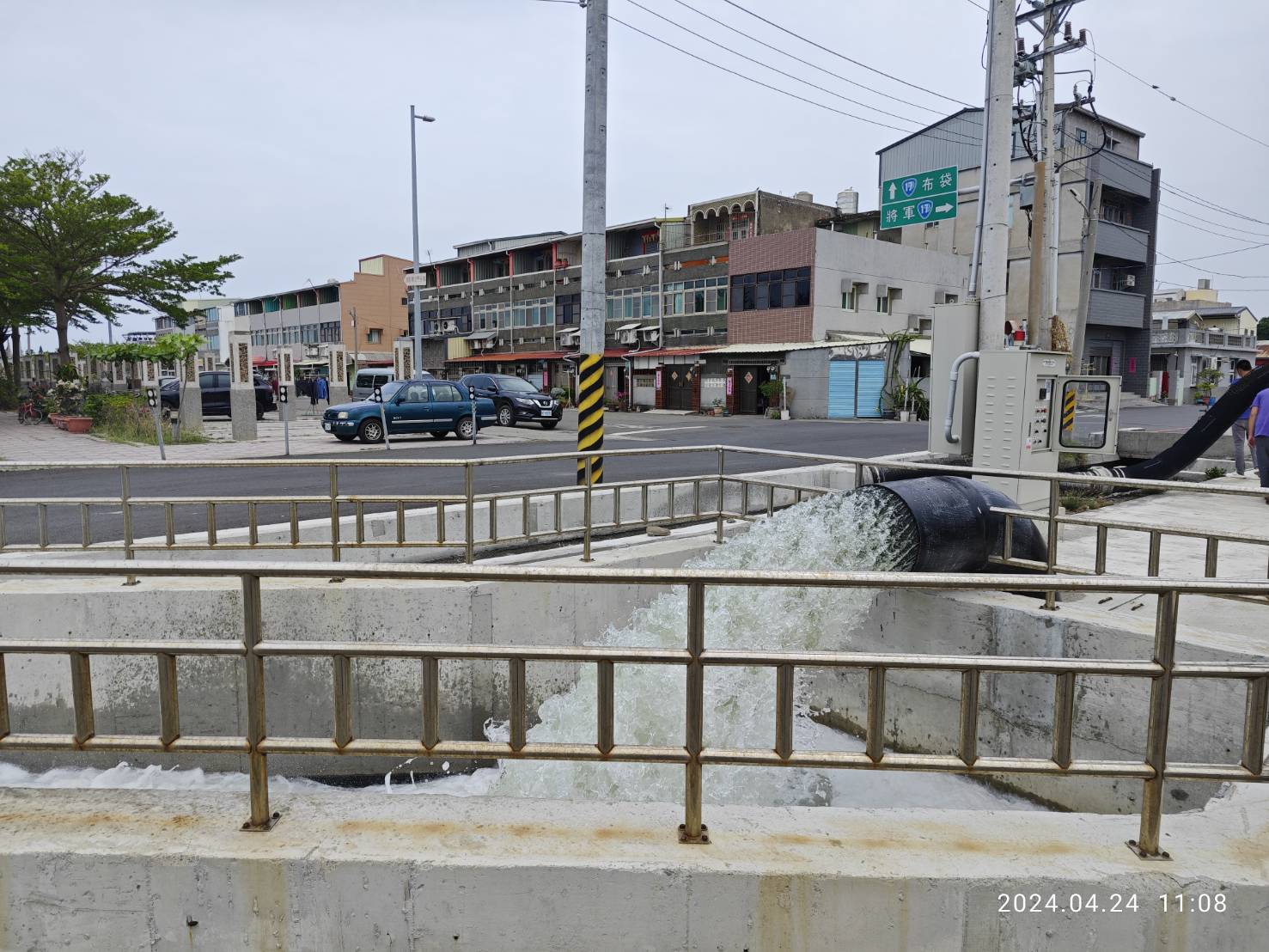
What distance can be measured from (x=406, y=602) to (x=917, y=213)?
13090mm

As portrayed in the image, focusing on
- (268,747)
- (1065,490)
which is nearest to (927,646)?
(268,747)

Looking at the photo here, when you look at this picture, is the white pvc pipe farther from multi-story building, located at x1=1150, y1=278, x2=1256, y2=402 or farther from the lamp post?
multi-story building, located at x1=1150, y1=278, x2=1256, y2=402

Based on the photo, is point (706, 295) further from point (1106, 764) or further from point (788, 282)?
point (1106, 764)

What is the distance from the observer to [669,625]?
6539 mm

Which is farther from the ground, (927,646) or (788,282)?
(788,282)

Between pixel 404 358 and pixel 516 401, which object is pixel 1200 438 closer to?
pixel 516 401

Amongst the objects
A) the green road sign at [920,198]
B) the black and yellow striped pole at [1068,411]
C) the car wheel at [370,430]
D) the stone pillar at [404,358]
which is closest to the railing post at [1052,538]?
the black and yellow striped pole at [1068,411]

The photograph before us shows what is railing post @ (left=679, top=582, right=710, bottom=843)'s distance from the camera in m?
2.67

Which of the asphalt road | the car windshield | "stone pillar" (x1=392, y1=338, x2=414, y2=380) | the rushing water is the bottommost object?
the rushing water

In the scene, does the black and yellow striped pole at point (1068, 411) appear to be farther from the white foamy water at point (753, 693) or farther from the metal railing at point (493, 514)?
the white foamy water at point (753, 693)

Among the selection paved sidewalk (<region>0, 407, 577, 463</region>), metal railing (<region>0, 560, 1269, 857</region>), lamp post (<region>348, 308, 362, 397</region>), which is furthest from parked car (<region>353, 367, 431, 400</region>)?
metal railing (<region>0, 560, 1269, 857</region>)

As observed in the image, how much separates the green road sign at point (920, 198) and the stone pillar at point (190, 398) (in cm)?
→ 1826

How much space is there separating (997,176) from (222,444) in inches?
700

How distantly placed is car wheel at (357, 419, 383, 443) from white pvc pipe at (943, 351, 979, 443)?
1430 centimetres
